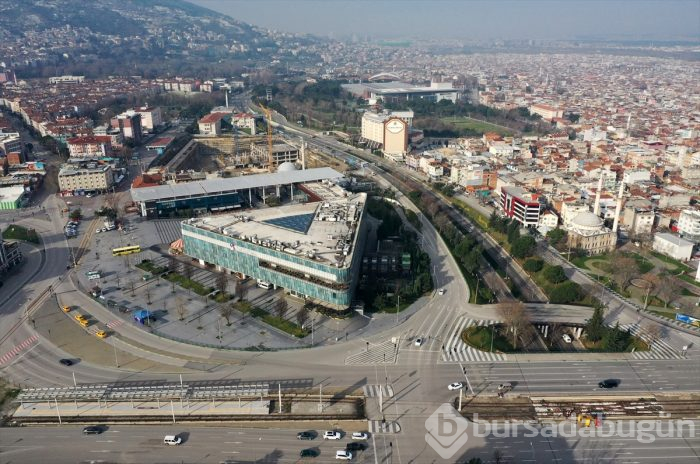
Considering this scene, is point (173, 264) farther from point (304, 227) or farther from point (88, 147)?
point (88, 147)

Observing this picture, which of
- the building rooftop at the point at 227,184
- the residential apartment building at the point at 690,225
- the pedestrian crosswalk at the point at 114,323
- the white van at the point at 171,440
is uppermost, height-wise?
the building rooftop at the point at 227,184

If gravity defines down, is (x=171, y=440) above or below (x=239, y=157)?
below

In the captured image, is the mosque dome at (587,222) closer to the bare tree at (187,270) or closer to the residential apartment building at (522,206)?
the residential apartment building at (522,206)

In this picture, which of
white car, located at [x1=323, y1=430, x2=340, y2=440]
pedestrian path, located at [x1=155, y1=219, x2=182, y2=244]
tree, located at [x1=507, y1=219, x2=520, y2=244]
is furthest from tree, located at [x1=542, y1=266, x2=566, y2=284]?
pedestrian path, located at [x1=155, y1=219, x2=182, y2=244]

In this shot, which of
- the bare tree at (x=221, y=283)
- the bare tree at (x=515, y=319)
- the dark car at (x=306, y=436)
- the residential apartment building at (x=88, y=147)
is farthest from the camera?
the residential apartment building at (x=88, y=147)

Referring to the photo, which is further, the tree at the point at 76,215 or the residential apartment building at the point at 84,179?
the residential apartment building at the point at 84,179

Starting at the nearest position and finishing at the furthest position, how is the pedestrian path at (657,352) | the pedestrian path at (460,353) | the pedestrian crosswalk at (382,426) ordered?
the pedestrian crosswalk at (382,426)
the pedestrian path at (460,353)
the pedestrian path at (657,352)

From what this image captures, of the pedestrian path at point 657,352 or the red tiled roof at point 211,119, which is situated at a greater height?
the red tiled roof at point 211,119

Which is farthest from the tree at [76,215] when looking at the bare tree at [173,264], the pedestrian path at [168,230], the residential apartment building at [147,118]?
the residential apartment building at [147,118]

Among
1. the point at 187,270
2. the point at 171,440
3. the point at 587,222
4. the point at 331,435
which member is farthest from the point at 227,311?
the point at 587,222
